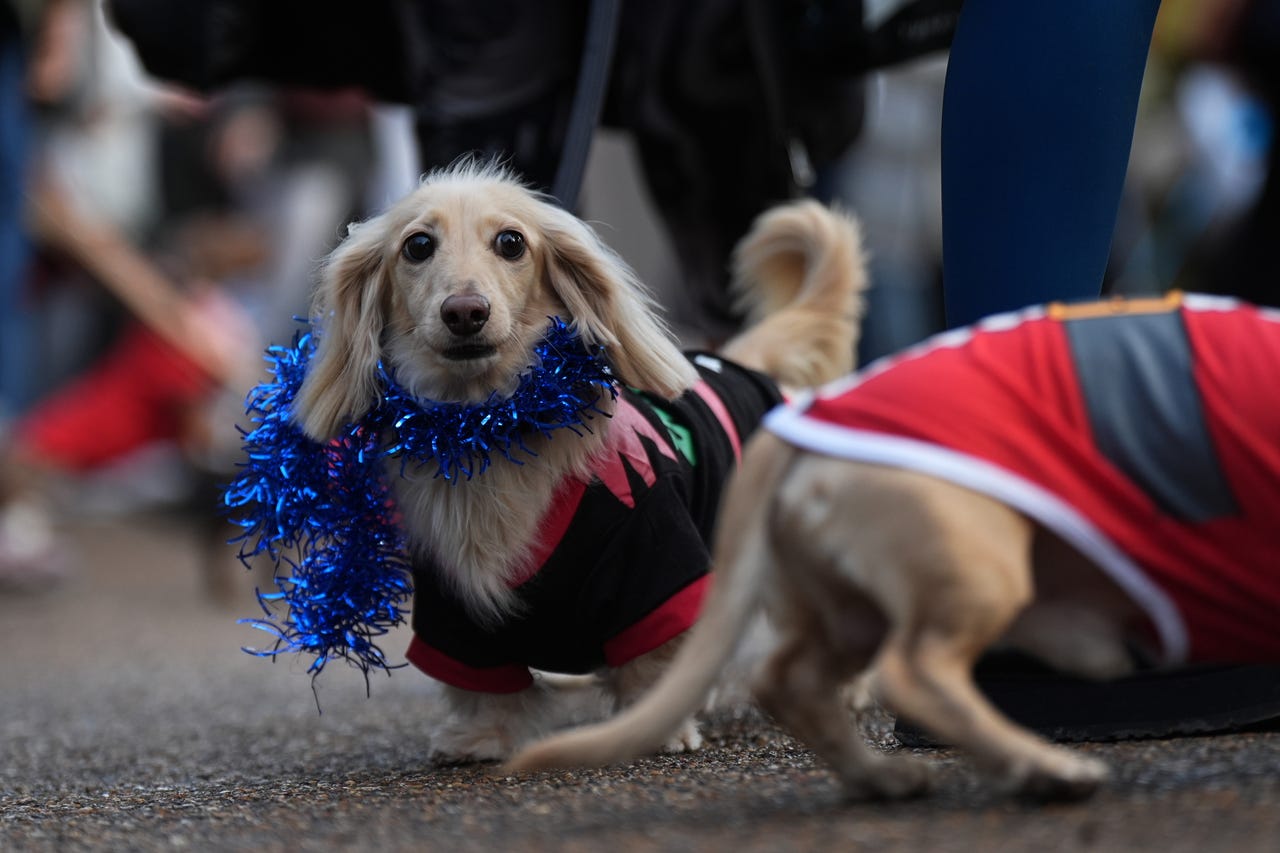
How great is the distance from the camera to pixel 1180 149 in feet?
28.5

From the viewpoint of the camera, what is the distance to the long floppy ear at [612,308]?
2553mm

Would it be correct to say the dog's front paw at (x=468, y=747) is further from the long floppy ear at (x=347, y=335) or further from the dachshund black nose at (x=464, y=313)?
the dachshund black nose at (x=464, y=313)

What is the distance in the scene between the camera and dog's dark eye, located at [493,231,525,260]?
103 inches

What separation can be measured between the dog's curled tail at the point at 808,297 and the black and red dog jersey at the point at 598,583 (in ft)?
2.06

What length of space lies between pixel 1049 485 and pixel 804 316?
5.15ft

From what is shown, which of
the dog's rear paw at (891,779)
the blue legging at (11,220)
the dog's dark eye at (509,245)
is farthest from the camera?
the blue legging at (11,220)

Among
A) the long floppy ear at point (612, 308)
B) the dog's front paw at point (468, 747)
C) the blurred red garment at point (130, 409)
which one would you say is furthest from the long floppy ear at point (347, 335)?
the blurred red garment at point (130, 409)

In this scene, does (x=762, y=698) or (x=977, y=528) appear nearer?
(x=977, y=528)

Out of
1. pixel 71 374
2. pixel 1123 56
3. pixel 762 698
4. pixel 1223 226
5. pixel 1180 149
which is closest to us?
pixel 762 698

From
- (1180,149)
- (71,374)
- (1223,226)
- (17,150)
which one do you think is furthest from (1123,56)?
(71,374)

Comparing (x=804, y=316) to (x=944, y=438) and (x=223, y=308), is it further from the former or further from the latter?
(x=223, y=308)

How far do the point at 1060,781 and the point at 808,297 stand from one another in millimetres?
1697

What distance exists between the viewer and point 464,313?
2471 mm

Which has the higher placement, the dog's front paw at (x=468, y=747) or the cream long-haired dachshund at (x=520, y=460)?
the cream long-haired dachshund at (x=520, y=460)
